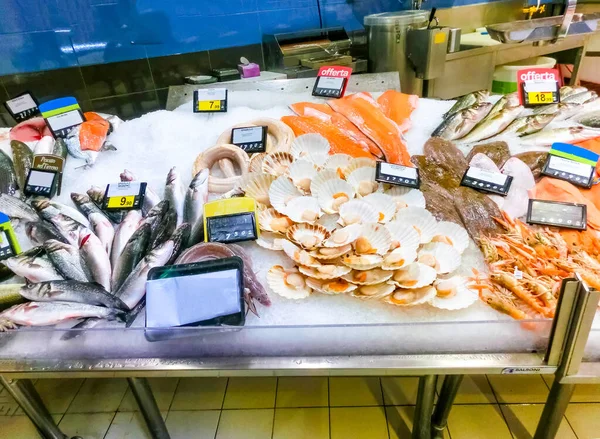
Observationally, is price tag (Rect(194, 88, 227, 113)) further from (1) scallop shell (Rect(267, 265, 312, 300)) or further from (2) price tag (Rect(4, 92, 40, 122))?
(1) scallop shell (Rect(267, 265, 312, 300))

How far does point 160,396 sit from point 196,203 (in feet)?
3.57

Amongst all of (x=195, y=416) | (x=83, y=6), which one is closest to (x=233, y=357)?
(x=195, y=416)

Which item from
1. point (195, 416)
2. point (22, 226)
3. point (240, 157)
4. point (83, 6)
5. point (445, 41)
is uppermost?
point (83, 6)

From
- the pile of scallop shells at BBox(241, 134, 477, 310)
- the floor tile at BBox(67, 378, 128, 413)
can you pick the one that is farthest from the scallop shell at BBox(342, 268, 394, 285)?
the floor tile at BBox(67, 378, 128, 413)

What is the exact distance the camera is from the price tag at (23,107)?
240 centimetres

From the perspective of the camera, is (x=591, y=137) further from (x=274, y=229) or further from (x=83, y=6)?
(x=83, y=6)

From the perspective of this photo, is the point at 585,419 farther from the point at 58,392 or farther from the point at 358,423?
the point at 58,392

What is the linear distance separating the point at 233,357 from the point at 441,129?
5.07 ft

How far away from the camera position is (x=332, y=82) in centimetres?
252

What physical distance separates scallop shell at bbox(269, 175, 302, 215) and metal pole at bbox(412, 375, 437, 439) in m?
0.81

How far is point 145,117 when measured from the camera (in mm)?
2506

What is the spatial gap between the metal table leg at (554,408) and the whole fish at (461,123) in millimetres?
1242

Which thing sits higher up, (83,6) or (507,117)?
(83,6)

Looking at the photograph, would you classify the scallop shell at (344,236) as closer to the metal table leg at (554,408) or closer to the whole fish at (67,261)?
the metal table leg at (554,408)
